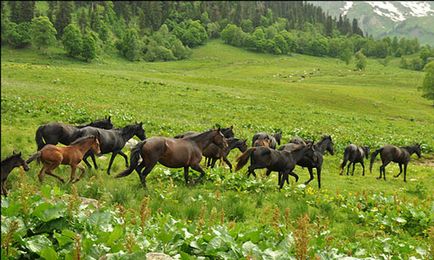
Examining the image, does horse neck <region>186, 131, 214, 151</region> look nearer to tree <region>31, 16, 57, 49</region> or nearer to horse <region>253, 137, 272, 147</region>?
horse <region>253, 137, 272, 147</region>

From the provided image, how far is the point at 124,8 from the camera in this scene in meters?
187

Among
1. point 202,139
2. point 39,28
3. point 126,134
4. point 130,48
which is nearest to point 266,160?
point 202,139

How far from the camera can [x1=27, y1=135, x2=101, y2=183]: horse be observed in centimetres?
1217

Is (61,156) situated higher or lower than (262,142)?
higher

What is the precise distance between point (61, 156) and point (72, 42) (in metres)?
89.0

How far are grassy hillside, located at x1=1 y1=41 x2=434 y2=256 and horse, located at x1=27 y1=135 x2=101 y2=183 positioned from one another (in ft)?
1.68

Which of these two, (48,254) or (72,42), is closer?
(48,254)

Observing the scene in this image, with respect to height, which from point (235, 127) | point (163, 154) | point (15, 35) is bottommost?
point (235, 127)

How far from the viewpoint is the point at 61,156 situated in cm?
1251

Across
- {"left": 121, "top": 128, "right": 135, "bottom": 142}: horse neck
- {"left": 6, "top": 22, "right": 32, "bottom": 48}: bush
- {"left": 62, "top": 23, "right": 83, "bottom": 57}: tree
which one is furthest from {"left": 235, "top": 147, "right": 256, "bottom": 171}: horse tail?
{"left": 62, "top": 23, "right": 83, "bottom": 57}: tree

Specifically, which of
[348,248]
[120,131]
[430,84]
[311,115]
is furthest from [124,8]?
[348,248]

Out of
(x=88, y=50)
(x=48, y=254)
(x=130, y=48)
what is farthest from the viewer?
(x=130, y=48)

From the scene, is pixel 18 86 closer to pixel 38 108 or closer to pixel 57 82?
pixel 57 82

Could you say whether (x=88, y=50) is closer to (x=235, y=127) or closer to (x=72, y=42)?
(x=72, y=42)
